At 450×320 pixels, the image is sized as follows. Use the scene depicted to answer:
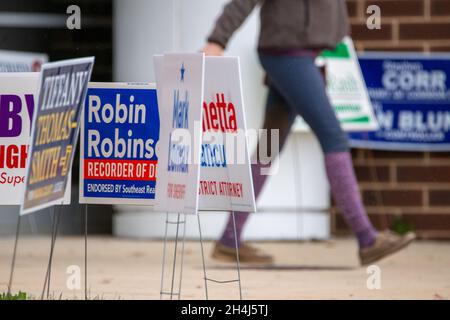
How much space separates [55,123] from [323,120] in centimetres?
243

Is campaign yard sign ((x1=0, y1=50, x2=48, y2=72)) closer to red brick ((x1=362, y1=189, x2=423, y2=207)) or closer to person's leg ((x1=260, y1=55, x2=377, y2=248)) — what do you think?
red brick ((x1=362, y1=189, x2=423, y2=207))

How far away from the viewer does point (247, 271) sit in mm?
7043

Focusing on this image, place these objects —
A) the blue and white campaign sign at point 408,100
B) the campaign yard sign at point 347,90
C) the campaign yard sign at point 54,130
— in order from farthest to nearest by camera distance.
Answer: the blue and white campaign sign at point 408,100, the campaign yard sign at point 347,90, the campaign yard sign at point 54,130

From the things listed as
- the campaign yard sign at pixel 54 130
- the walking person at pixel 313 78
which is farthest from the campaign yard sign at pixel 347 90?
the campaign yard sign at pixel 54 130

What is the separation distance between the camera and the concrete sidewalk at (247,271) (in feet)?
19.9

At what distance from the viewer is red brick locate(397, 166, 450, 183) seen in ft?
29.7

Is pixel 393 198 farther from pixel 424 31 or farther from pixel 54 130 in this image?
pixel 54 130

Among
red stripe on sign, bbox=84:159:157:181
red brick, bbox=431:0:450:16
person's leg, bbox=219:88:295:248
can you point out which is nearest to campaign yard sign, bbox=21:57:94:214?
red stripe on sign, bbox=84:159:157:181

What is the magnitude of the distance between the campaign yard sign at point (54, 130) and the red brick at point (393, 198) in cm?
443

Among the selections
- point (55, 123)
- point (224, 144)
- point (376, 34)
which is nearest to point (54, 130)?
point (55, 123)

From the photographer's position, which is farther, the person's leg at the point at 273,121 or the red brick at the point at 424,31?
the red brick at the point at 424,31

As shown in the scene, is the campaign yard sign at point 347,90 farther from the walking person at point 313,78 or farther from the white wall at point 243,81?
the walking person at point 313,78

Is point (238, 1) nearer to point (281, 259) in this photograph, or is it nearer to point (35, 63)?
point (281, 259)

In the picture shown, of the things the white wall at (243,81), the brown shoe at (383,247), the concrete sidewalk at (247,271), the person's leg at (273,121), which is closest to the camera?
the concrete sidewalk at (247,271)
